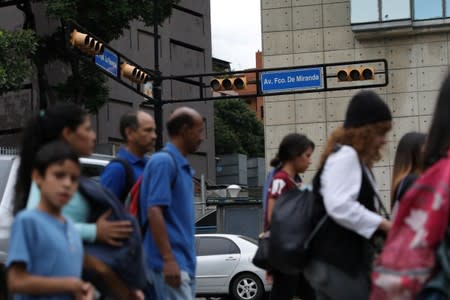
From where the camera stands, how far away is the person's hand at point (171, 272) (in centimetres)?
544

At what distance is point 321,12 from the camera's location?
29.4 m

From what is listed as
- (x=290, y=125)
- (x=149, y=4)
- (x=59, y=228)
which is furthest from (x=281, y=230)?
(x=149, y=4)

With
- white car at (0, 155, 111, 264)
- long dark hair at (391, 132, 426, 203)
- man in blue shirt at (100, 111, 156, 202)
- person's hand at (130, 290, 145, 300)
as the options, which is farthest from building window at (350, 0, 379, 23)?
person's hand at (130, 290, 145, 300)

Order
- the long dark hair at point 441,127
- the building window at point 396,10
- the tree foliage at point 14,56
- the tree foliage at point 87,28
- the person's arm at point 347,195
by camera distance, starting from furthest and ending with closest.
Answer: the tree foliage at point 87,28 → the building window at point 396,10 → the tree foliage at point 14,56 → the person's arm at point 347,195 → the long dark hair at point 441,127

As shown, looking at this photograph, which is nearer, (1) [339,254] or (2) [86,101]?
(1) [339,254]

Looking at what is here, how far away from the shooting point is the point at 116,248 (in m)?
4.36

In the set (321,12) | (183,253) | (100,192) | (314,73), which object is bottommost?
→ (183,253)

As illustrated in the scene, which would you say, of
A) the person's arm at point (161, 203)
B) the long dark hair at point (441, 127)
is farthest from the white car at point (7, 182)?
the long dark hair at point (441, 127)

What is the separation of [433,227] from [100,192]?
5.43 feet

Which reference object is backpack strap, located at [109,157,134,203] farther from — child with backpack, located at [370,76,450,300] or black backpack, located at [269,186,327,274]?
child with backpack, located at [370,76,450,300]

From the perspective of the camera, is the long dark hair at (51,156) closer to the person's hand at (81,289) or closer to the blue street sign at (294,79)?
the person's hand at (81,289)

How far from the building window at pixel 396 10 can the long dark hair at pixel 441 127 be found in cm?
2499

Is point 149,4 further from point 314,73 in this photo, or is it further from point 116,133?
point 116,133

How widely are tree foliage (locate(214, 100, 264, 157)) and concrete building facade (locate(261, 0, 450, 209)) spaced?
48676 millimetres
